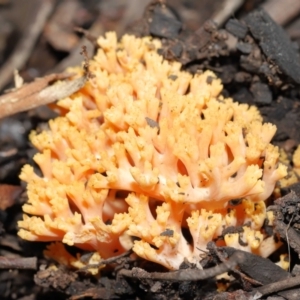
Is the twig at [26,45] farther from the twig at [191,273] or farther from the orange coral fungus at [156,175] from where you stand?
the twig at [191,273]

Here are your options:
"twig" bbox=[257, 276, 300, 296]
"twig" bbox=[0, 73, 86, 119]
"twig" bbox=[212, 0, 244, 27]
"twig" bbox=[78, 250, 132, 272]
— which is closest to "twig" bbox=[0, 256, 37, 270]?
"twig" bbox=[78, 250, 132, 272]

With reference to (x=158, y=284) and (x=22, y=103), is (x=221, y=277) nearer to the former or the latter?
(x=158, y=284)

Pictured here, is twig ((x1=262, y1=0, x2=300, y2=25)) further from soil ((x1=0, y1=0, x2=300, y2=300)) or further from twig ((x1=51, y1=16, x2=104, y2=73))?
twig ((x1=51, y1=16, x2=104, y2=73))

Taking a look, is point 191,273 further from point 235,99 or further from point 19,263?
point 235,99

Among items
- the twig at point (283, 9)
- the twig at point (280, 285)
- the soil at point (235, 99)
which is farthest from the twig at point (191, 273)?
the twig at point (283, 9)

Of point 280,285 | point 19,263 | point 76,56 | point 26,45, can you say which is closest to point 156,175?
point 280,285

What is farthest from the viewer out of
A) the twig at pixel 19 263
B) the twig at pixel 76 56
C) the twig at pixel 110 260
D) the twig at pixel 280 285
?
the twig at pixel 76 56
